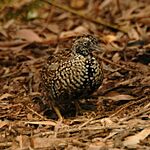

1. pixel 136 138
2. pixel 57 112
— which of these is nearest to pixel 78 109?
pixel 57 112

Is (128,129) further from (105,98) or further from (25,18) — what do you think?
(25,18)

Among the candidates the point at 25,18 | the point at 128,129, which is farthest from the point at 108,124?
the point at 25,18

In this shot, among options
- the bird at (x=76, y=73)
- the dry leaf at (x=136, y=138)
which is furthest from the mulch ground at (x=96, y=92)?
the bird at (x=76, y=73)

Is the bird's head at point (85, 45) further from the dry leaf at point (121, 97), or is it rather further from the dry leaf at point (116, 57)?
the dry leaf at point (116, 57)

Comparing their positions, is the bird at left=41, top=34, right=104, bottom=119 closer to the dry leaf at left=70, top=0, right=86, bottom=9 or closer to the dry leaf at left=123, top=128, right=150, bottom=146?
the dry leaf at left=123, top=128, right=150, bottom=146

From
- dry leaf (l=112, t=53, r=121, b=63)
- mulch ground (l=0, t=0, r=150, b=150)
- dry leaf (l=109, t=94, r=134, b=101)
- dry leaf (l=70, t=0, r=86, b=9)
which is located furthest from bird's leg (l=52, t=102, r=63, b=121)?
dry leaf (l=70, t=0, r=86, b=9)
